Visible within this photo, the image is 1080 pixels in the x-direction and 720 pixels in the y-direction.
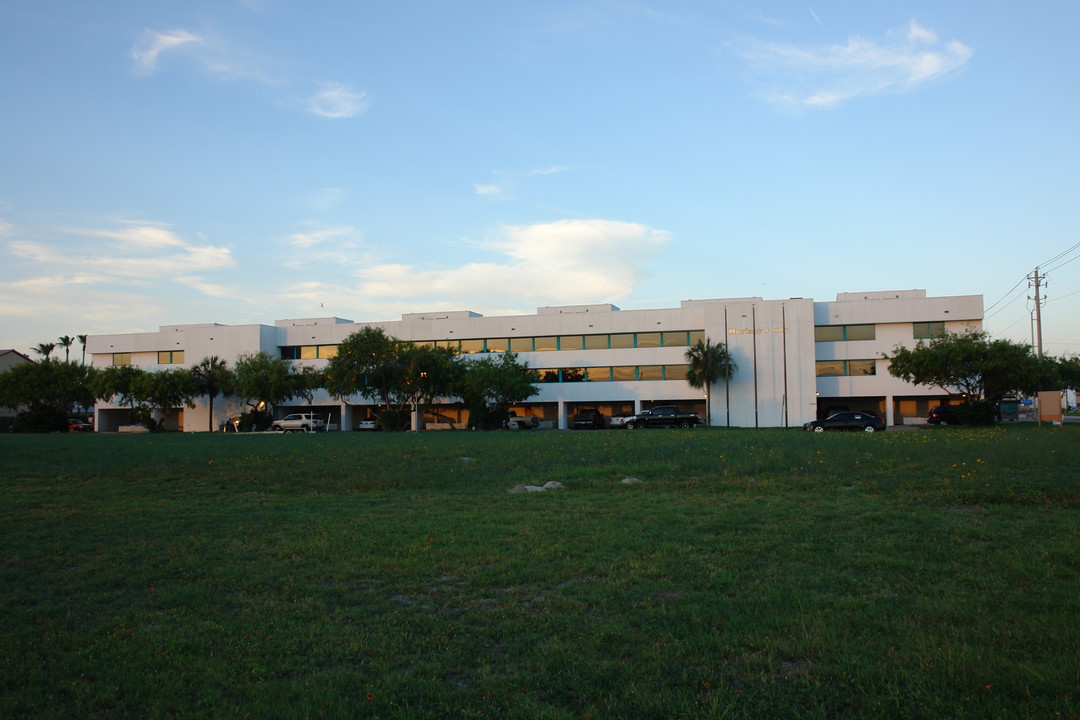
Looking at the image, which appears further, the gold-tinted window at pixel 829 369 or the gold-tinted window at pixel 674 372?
the gold-tinted window at pixel 674 372

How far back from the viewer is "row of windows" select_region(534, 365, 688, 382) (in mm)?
68500

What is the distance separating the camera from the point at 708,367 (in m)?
64.1

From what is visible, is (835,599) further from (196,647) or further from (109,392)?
(109,392)

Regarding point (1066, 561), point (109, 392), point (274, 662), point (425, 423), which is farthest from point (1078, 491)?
point (109, 392)

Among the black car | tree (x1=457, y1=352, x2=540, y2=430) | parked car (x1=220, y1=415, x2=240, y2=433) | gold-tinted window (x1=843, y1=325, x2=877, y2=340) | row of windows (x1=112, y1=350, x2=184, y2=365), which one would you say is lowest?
parked car (x1=220, y1=415, x2=240, y2=433)

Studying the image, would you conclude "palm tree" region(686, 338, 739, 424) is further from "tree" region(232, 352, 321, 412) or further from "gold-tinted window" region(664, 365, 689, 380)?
"tree" region(232, 352, 321, 412)

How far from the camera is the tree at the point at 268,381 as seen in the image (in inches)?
2685

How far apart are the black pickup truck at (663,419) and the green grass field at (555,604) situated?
44.0 meters

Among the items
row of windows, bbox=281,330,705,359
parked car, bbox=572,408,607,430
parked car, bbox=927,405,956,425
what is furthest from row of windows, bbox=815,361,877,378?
parked car, bbox=572,408,607,430

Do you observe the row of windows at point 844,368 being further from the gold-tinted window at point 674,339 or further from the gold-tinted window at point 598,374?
the gold-tinted window at point 598,374

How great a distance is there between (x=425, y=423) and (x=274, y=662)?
6934 centimetres

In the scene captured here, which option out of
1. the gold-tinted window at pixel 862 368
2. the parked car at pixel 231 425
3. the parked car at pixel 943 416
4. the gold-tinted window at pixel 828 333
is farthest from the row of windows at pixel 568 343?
the parked car at pixel 943 416

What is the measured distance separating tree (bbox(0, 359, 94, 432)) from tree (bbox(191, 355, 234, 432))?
10023mm

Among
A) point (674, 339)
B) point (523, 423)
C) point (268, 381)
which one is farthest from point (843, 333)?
point (268, 381)
